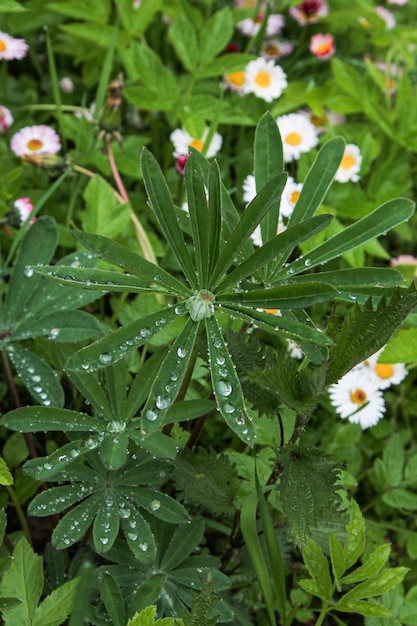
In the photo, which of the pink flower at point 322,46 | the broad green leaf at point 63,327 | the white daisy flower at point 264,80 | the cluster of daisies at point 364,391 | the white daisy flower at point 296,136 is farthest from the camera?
the pink flower at point 322,46

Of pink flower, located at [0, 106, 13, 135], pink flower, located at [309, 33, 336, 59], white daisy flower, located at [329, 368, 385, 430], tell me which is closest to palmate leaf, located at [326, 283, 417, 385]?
white daisy flower, located at [329, 368, 385, 430]

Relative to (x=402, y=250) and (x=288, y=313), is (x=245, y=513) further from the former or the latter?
(x=402, y=250)

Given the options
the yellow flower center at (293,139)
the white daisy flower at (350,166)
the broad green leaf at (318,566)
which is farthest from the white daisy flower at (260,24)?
the broad green leaf at (318,566)

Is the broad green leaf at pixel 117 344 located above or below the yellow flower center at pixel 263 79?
below

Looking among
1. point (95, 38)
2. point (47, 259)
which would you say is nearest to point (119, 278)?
point (47, 259)

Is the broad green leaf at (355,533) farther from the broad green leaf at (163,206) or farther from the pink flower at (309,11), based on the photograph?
the pink flower at (309,11)

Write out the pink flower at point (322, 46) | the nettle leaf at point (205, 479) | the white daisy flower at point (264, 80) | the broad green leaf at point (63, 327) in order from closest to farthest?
the nettle leaf at point (205, 479)
the broad green leaf at point (63, 327)
the white daisy flower at point (264, 80)
the pink flower at point (322, 46)

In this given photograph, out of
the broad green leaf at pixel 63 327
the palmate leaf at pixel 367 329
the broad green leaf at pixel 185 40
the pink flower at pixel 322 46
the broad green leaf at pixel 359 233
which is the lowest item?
the palmate leaf at pixel 367 329
